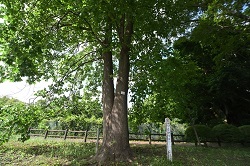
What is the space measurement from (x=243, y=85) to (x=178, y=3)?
10.1 meters

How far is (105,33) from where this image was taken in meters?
7.76

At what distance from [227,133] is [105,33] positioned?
10.4m

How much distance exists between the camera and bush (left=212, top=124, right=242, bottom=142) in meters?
12.7

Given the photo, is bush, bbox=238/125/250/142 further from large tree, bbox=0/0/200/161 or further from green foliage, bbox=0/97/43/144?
green foliage, bbox=0/97/43/144

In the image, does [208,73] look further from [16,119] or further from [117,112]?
[16,119]

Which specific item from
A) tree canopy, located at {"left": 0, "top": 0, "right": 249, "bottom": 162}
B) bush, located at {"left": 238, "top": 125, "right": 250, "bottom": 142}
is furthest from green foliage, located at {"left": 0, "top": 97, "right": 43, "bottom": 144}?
bush, located at {"left": 238, "top": 125, "right": 250, "bottom": 142}

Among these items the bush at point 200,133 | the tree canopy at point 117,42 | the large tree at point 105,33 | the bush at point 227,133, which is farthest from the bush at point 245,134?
the large tree at point 105,33

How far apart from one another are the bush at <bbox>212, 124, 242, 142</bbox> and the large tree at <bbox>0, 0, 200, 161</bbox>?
7970mm

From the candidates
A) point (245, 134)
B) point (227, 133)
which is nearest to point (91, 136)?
point (227, 133)

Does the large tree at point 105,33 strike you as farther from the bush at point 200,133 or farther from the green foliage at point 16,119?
the bush at point 200,133

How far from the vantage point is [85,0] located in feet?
20.9

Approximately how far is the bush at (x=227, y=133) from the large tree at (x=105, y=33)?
314 inches

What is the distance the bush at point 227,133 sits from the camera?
1274 centimetres

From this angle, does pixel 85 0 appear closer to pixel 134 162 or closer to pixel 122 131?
pixel 122 131
